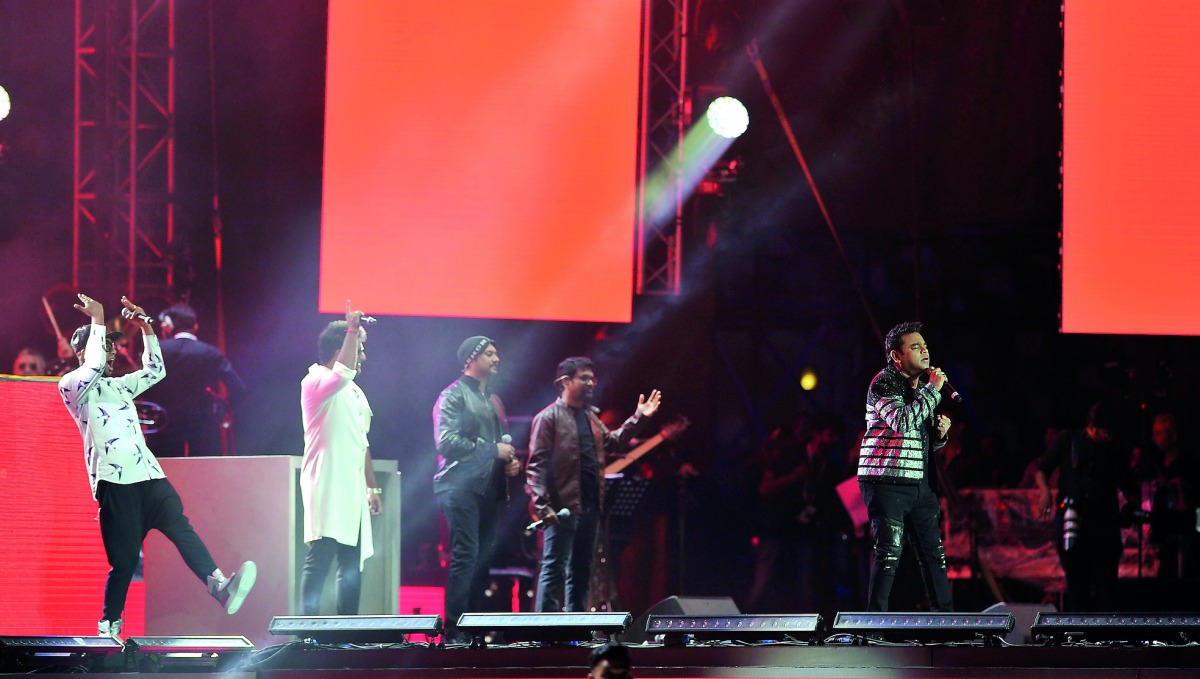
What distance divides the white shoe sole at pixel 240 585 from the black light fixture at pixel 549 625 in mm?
1101

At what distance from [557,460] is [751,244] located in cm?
548

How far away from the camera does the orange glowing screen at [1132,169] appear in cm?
841

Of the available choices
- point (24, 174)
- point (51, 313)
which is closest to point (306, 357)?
point (51, 313)

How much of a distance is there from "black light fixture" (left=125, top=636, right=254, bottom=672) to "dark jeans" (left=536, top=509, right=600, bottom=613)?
6.38 feet

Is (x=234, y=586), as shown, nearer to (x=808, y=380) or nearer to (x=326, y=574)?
(x=326, y=574)

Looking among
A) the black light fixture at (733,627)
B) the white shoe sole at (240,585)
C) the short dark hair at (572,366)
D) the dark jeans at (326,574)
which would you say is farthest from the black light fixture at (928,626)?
the white shoe sole at (240,585)

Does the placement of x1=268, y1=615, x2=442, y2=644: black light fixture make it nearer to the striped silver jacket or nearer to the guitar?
the striped silver jacket

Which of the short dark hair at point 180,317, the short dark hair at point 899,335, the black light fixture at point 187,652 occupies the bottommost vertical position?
the black light fixture at point 187,652

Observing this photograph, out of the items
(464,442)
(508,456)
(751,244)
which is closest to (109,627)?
(464,442)

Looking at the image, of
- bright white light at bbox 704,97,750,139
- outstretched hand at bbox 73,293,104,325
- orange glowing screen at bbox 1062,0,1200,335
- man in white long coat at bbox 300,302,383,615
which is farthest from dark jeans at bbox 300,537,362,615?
bright white light at bbox 704,97,750,139

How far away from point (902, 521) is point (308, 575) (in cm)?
277

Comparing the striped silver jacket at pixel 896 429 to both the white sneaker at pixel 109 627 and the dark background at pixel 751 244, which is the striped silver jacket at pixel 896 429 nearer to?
the white sneaker at pixel 109 627

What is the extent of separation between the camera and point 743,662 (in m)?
5.41

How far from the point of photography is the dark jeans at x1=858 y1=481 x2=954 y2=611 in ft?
19.5
